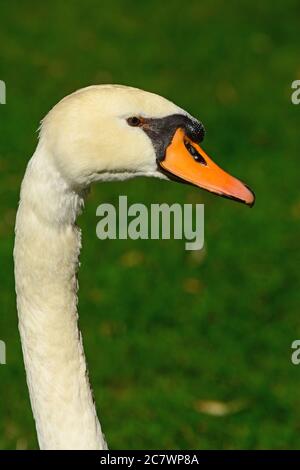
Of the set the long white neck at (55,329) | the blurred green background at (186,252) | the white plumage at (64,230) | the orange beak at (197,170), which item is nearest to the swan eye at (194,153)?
the orange beak at (197,170)

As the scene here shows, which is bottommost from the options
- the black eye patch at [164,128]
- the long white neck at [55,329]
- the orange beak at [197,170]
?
the long white neck at [55,329]

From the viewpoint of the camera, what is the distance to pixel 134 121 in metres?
2.54

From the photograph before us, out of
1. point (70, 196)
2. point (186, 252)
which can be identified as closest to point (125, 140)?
point (70, 196)

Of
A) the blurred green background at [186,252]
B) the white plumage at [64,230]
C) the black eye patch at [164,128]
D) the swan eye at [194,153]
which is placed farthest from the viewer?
the blurred green background at [186,252]

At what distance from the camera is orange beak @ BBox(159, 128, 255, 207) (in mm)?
2625

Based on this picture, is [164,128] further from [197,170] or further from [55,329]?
[55,329]

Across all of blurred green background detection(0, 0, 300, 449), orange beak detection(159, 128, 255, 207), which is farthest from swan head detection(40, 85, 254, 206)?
blurred green background detection(0, 0, 300, 449)

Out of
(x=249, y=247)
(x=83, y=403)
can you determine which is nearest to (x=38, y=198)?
(x=83, y=403)

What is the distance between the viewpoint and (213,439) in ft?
13.6

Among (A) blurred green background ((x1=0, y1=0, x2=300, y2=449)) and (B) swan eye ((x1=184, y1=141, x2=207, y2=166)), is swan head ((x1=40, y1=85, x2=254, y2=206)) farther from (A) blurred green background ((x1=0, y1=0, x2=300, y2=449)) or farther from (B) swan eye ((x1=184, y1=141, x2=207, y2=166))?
(A) blurred green background ((x1=0, y1=0, x2=300, y2=449))

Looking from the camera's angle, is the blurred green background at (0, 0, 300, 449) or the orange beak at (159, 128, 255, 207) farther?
the blurred green background at (0, 0, 300, 449)

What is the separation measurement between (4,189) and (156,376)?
191 cm

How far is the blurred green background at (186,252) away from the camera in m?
4.34

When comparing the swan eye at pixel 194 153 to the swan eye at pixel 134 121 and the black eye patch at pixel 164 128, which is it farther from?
the swan eye at pixel 134 121
